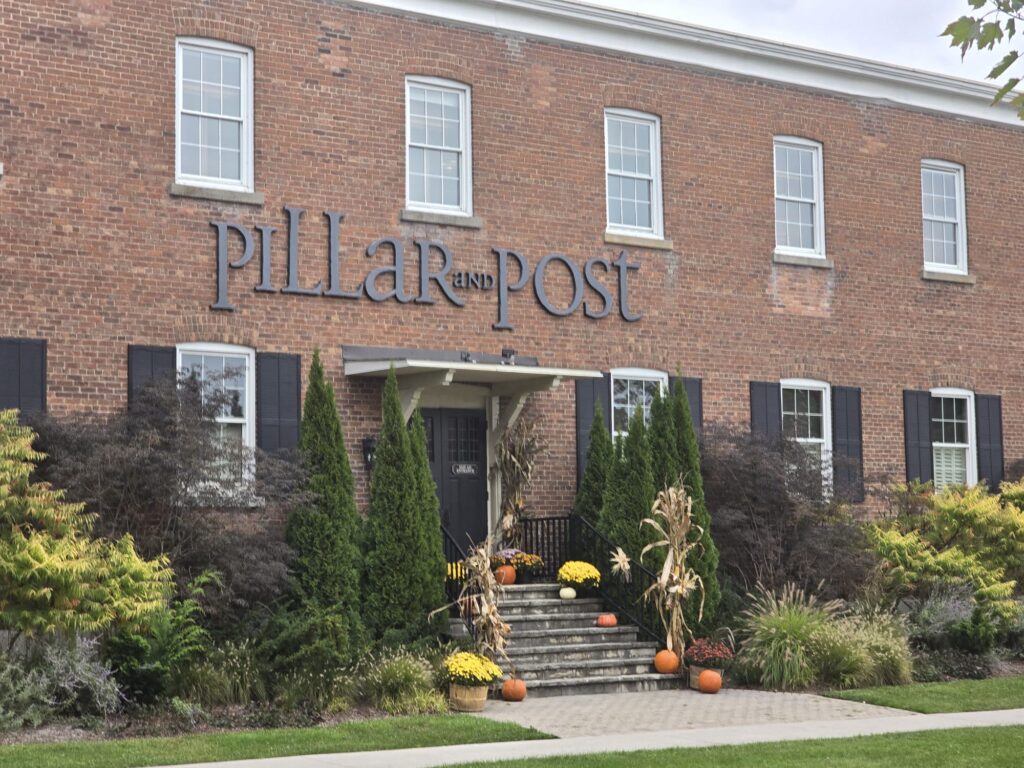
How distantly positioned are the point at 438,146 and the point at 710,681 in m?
7.45

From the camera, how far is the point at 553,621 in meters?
16.8

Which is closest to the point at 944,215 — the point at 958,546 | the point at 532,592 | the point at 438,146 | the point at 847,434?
the point at 847,434

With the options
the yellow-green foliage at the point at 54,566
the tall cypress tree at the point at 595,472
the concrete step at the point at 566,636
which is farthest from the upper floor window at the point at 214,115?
the concrete step at the point at 566,636

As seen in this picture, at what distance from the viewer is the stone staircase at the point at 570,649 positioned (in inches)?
617

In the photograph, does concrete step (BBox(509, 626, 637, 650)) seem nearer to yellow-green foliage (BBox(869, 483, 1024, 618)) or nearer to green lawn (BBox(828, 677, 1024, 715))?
green lawn (BBox(828, 677, 1024, 715))

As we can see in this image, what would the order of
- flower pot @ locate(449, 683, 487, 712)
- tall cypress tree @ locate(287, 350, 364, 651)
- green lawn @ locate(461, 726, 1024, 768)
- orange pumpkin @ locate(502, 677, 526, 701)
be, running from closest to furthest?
1. green lawn @ locate(461, 726, 1024, 768)
2. flower pot @ locate(449, 683, 487, 712)
3. orange pumpkin @ locate(502, 677, 526, 701)
4. tall cypress tree @ locate(287, 350, 364, 651)

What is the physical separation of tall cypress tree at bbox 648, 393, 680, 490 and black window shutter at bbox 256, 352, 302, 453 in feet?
14.2

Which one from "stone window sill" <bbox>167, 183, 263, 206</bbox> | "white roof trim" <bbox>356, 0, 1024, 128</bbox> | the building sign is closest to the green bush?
the building sign

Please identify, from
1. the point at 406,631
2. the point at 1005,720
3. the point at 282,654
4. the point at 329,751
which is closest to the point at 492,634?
the point at 406,631

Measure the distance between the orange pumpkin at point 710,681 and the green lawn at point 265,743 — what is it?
10.9ft

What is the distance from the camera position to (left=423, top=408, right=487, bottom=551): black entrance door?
60.5 ft

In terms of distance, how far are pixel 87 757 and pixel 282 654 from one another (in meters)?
3.43

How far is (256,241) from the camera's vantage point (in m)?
17.1

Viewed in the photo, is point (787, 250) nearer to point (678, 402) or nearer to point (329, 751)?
point (678, 402)
